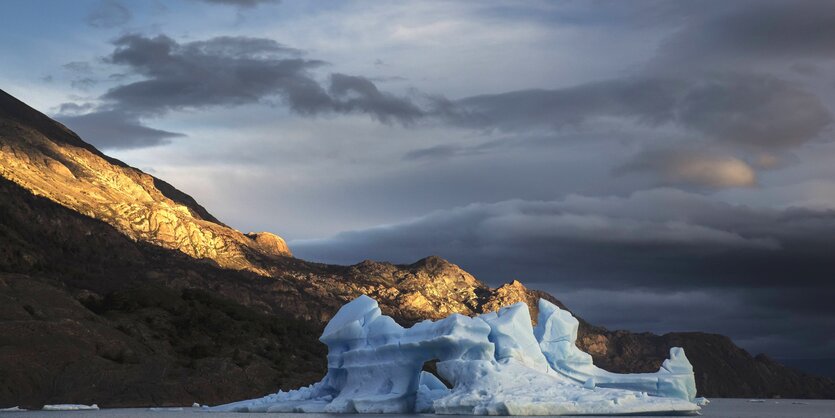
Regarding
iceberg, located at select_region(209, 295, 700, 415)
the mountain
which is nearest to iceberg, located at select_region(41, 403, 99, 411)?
the mountain

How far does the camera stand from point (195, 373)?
10994 cm

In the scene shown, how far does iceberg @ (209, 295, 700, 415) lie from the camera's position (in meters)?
58.0

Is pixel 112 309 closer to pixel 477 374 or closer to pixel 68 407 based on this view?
pixel 68 407

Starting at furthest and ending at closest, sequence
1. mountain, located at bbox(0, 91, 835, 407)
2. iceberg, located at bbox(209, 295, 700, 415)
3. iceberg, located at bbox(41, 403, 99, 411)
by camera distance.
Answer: mountain, located at bbox(0, 91, 835, 407)
iceberg, located at bbox(41, 403, 99, 411)
iceberg, located at bbox(209, 295, 700, 415)

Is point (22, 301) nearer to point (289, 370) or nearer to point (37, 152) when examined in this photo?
point (289, 370)

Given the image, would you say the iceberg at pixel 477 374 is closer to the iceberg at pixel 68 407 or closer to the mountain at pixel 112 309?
the iceberg at pixel 68 407

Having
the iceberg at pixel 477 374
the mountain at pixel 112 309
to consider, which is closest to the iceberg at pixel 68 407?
the mountain at pixel 112 309

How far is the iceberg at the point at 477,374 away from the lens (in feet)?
190

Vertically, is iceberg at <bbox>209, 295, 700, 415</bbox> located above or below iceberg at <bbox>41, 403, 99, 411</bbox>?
above

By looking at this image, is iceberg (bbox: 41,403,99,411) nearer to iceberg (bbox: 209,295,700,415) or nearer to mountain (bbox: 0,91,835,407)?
mountain (bbox: 0,91,835,407)

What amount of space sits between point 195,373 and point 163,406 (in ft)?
31.9

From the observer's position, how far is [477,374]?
60.9 metres

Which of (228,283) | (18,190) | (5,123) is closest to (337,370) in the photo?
(18,190)

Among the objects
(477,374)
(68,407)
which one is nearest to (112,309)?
(68,407)
